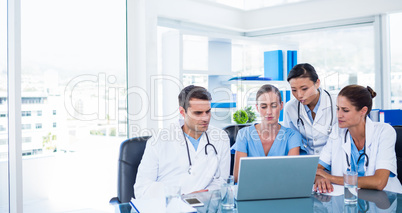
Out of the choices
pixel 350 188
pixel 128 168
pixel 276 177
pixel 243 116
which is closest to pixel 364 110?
pixel 350 188

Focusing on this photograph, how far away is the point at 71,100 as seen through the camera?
116 inches

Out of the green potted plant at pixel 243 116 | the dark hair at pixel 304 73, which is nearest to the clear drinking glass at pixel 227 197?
the dark hair at pixel 304 73

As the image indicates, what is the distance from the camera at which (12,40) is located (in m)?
2.50

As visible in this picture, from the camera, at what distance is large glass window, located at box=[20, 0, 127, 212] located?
2684 millimetres

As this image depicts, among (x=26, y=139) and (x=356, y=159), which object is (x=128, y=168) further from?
(x=356, y=159)

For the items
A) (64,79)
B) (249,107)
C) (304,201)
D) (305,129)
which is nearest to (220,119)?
(249,107)

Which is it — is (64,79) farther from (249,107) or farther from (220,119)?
(249,107)

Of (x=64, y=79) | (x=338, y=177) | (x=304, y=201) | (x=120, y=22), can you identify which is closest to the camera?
(x=304, y=201)

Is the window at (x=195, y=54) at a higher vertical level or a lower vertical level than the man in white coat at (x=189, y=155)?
higher

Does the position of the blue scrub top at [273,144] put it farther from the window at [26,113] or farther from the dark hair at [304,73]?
the window at [26,113]

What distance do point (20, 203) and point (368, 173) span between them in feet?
7.54

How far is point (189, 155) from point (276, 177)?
0.64 meters

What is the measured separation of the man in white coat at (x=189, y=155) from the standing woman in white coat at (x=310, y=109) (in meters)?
0.57

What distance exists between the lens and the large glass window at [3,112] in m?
2.53
